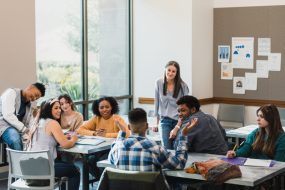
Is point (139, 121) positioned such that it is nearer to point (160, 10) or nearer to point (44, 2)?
point (44, 2)

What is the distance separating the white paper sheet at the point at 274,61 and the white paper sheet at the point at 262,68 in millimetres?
68

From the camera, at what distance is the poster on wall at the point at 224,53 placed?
9664 millimetres

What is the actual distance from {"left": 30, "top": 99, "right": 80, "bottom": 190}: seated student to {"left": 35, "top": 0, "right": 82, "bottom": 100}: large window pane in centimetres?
282

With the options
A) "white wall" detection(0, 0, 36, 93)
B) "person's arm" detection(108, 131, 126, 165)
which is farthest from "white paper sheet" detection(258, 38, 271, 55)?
"person's arm" detection(108, 131, 126, 165)

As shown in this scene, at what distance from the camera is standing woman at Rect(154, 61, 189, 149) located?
7.42m

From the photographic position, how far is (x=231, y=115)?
377 inches

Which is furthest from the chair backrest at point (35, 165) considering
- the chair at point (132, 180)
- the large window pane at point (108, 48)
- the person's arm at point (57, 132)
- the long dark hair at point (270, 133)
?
the large window pane at point (108, 48)

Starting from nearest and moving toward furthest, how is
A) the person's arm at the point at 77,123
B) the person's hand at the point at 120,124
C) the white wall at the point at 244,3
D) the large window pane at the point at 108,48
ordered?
the person's hand at the point at 120,124
the person's arm at the point at 77,123
the white wall at the point at 244,3
the large window pane at the point at 108,48

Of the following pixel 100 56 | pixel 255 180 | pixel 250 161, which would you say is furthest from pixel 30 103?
pixel 255 180

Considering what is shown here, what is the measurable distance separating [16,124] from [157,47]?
364cm

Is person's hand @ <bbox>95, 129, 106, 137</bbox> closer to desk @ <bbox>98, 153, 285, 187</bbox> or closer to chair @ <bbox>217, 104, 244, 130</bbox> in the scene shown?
desk @ <bbox>98, 153, 285, 187</bbox>

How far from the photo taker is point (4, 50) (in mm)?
7297

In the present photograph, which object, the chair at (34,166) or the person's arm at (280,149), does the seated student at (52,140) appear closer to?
the chair at (34,166)

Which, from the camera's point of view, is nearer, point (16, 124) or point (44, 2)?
point (16, 124)
